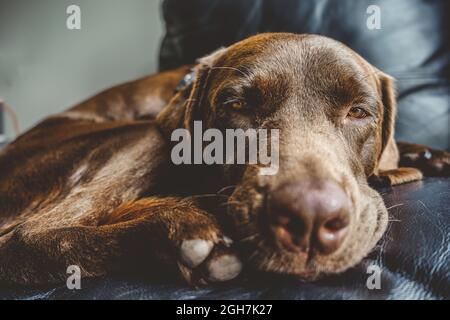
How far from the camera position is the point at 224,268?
120cm

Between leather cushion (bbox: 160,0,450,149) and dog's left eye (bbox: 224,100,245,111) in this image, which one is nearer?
dog's left eye (bbox: 224,100,245,111)

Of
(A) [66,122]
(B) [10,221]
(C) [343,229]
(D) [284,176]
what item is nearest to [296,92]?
(D) [284,176]

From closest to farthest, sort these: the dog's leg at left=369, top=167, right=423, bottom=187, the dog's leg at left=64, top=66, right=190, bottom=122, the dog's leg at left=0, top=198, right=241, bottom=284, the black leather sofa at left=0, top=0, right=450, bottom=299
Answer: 1. the dog's leg at left=0, top=198, right=241, bottom=284
2. the black leather sofa at left=0, top=0, right=450, bottom=299
3. the dog's leg at left=369, top=167, right=423, bottom=187
4. the dog's leg at left=64, top=66, right=190, bottom=122

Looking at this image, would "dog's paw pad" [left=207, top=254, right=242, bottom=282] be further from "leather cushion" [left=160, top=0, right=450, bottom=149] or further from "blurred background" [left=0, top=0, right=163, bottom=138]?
"blurred background" [left=0, top=0, right=163, bottom=138]

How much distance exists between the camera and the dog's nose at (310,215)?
3.64 ft

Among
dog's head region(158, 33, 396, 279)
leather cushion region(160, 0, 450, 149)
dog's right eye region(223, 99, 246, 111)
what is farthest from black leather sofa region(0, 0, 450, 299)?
dog's right eye region(223, 99, 246, 111)

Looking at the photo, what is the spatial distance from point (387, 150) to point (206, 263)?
1191 mm

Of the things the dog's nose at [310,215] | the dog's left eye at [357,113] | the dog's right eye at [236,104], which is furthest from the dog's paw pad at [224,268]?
the dog's left eye at [357,113]

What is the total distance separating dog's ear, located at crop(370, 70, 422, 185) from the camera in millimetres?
1988

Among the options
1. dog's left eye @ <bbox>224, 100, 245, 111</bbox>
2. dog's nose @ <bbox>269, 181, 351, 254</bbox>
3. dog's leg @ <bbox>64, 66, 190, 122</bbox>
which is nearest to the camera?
dog's nose @ <bbox>269, 181, 351, 254</bbox>

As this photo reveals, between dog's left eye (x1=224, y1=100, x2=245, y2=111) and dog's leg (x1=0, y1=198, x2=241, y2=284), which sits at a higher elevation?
dog's left eye (x1=224, y1=100, x2=245, y2=111)

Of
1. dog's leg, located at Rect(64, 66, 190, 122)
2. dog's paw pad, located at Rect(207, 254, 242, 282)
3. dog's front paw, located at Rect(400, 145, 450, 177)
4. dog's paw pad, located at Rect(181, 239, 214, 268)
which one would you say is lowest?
dog's front paw, located at Rect(400, 145, 450, 177)

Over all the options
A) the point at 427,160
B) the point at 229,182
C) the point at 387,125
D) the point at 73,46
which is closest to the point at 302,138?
the point at 229,182

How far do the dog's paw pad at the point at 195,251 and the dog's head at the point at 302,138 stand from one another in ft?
0.34
